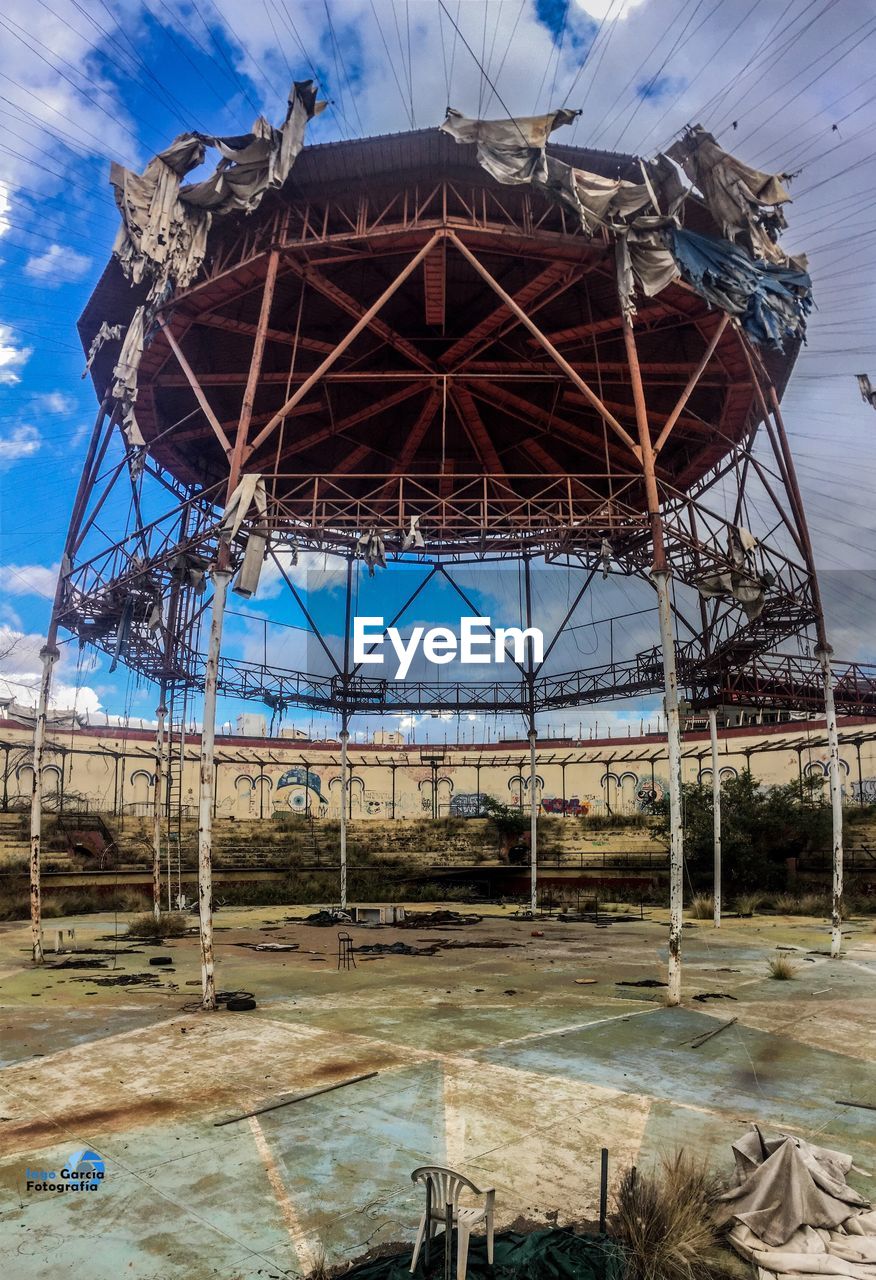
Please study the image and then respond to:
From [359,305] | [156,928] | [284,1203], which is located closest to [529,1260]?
[284,1203]

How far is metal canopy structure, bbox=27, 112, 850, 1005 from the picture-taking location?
49.4ft

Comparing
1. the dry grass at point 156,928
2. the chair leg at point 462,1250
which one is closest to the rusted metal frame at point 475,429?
the dry grass at point 156,928

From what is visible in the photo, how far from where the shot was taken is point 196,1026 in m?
11.2

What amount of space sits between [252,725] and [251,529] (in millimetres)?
58870

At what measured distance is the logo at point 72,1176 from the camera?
6074 mm

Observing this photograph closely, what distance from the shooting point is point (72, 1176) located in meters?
6.28

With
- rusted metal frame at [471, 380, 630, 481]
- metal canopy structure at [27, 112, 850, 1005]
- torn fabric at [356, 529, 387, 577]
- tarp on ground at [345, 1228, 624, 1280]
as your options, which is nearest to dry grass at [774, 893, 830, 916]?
metal canopy structure at [27, 112, 850, 1005]

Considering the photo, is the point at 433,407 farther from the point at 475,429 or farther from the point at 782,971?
the point at 782,971

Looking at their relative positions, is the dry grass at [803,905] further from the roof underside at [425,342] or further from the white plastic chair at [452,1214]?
the white plastic chair at [452,1214]

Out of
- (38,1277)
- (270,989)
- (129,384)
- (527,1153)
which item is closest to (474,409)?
(129,384)

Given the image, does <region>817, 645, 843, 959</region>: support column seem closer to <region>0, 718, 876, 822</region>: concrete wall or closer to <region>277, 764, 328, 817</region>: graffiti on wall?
<region>0, 718, 876, 822</region>: concrete wall

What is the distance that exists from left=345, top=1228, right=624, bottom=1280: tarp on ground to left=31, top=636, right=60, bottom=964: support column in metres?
13.3

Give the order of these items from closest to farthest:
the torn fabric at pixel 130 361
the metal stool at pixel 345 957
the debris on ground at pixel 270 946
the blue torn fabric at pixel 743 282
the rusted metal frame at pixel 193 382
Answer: the blue torn fabric at pixel 743 282 < the rusted metal frame at pixel 193 382 < the metal stool at pixel 345 957 < the torn fabric at pixel 130 361 < the debris on ground at pixel 270 946

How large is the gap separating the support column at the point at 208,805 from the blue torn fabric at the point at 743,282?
10512 millimetres
